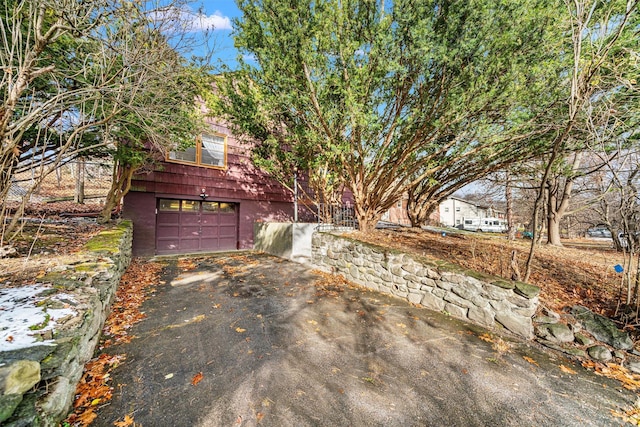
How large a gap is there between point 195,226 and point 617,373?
9.84 m

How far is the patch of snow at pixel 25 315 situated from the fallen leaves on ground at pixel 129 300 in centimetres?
100

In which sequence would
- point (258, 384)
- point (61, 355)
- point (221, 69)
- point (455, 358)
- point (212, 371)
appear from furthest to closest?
point (221, 69) < point (455, 358) < point (212, 371) < point (258, 384) < point (61, 355)

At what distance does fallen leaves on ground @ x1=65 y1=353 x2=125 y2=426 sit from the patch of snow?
68cm

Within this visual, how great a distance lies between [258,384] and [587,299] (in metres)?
5.22

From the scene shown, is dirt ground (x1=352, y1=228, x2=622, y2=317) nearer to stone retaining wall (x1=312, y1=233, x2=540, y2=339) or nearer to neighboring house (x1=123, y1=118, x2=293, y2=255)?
stone retaining wall (x1=312, y1=233, x2=540, y2=339)

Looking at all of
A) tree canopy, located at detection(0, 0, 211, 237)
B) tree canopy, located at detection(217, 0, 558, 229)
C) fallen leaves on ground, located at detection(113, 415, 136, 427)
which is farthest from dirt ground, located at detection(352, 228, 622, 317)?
tree canopy, located at detection(0, 0, 211, 237)

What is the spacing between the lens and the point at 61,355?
1.63 m

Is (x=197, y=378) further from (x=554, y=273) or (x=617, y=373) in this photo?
(x=554, y=273)

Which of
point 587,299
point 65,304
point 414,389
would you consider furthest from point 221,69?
point 587,299

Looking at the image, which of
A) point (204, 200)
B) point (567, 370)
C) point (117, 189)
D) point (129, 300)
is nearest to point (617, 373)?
point (567, 370)

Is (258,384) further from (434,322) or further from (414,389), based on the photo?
(434,322)

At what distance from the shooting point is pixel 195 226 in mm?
8719

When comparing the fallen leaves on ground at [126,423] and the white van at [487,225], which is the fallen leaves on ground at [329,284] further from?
the white van at [487,225]

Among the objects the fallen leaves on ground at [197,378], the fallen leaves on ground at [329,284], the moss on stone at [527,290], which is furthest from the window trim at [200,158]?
the moss on stone at [527,290]
